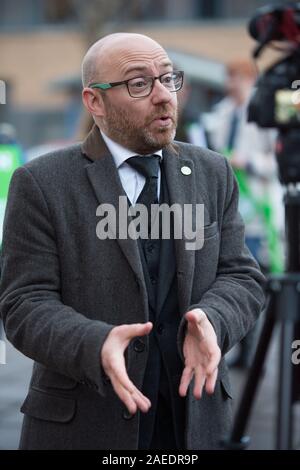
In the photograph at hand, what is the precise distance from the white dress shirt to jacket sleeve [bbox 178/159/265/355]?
216 millimetres

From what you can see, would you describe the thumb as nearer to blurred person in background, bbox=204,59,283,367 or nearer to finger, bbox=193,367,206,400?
finger, bbox=193,367,206,400

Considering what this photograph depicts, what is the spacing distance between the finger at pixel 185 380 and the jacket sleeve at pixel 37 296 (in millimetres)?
179

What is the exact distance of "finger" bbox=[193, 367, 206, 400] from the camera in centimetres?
250

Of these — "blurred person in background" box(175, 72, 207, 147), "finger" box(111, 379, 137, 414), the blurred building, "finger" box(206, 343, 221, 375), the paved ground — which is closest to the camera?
"finger" box(111, 379, 137, 414)

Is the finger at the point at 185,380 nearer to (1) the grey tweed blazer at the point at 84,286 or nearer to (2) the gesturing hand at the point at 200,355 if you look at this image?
(2) the gesturing hand at the point at 200,355

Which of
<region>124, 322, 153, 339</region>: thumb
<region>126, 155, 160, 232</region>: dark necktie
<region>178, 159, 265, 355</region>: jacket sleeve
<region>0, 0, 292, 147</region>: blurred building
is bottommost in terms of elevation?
<region>124, 322, 153, 339</region>: thumb

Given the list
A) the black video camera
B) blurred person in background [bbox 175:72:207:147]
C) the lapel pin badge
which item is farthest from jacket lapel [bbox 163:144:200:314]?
blurred person in background [bbox 175:72:207:147]

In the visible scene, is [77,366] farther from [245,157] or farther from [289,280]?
[245,157]

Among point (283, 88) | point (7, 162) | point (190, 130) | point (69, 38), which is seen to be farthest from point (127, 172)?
point (69, 38)

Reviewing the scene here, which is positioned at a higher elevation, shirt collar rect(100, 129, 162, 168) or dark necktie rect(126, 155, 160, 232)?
shirt collar rect(100, 129, 162, 168)

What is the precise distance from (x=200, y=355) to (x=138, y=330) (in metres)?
0.19

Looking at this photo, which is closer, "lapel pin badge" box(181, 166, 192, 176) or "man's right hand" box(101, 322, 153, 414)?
"man's right hand" box(101, 322, 153, 414)

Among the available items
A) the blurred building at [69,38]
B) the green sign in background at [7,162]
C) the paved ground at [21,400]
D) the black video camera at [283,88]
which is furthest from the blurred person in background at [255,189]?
the blurred building at [69,38]
